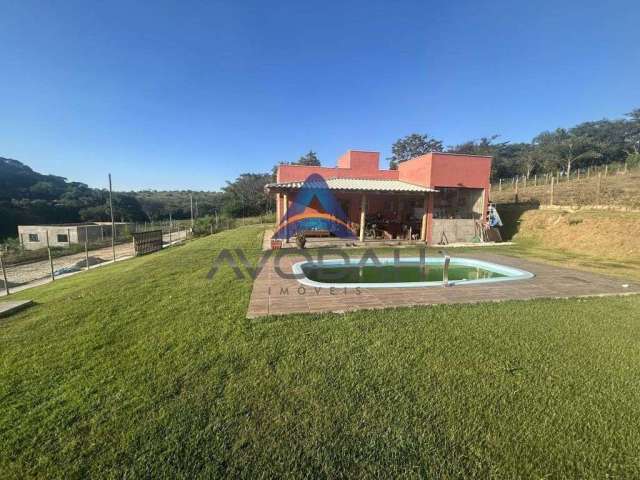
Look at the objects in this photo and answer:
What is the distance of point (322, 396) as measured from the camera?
262cm

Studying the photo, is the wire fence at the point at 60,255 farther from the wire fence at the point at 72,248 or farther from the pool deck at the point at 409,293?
the pool deck at the point at 409,293

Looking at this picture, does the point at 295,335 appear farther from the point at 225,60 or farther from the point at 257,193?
the point at 257,193

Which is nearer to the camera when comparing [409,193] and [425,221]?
[409,193]

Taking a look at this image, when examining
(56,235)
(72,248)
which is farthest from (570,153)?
Answer: (56,235)

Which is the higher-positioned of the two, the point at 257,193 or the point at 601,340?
the point at 257,193

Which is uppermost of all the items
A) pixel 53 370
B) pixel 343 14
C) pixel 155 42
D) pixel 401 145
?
pixel 401 145

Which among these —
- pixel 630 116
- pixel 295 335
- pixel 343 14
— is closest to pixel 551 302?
pixel 295 335

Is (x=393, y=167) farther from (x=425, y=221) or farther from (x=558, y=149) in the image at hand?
(x=425, y=221)

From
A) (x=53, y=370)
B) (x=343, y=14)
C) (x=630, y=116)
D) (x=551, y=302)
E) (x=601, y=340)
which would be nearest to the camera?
(x=53, y=370)

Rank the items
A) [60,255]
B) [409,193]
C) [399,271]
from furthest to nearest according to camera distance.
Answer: [60,255]
[409,193]
[399,271]

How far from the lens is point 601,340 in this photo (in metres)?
3.82

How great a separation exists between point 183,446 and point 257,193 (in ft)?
137

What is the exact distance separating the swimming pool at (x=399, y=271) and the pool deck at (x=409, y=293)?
2.93 feet

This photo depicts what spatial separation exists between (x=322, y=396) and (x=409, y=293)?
147 inches
